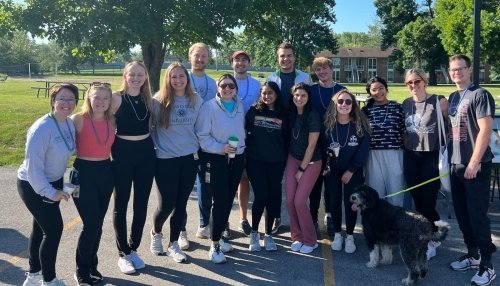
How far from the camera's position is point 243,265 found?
4.92 meters

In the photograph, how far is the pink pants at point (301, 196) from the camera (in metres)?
5.19

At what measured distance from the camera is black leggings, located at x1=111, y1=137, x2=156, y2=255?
14.3ft

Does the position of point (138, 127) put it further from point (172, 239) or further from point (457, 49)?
point (457, 49)

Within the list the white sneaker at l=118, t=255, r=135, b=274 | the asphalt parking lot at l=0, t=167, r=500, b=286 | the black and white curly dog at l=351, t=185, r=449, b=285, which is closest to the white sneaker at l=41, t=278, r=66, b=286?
the asphalt parking lot at l=0, t=167, r=500, b=286

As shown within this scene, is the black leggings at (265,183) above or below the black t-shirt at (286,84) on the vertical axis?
below

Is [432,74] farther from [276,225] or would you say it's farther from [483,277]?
[483,277]

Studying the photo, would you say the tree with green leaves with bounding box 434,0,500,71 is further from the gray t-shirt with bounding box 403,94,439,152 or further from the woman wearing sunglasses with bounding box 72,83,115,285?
the woman wearing sunglasses with bounding box 72,83,115,285

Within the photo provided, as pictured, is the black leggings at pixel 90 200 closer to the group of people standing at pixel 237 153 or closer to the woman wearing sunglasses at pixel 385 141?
the group of people standing at pixel 237 153

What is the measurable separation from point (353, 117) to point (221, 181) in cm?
166

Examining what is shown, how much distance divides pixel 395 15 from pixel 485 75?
73.4ft

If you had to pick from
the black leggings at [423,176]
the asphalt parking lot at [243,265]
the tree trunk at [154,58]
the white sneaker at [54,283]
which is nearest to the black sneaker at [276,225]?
the asphalt parking lot at [243,265]

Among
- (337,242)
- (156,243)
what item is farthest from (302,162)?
(156,243)

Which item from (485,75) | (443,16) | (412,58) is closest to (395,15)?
(412,58)

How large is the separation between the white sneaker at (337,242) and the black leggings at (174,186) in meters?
1.82
